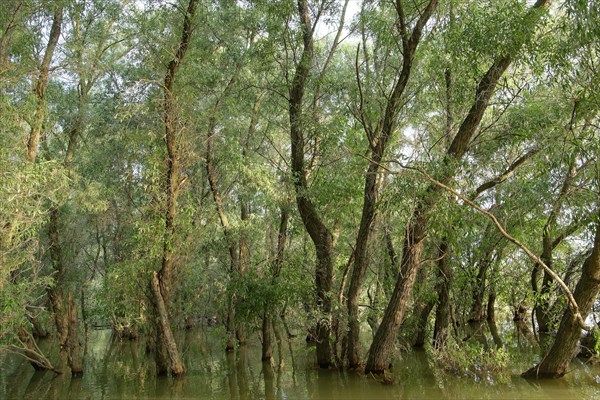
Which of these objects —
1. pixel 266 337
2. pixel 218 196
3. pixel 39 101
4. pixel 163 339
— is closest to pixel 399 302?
pixel 266 337

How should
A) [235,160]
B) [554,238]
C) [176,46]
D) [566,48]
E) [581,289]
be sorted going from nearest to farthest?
[566,48] → [581,289] → [176,46] → [554,238] → [235,160]

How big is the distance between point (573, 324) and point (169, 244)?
24.3 feet

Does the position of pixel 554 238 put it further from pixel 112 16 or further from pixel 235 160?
pixel 112 16

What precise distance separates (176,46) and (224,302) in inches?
250

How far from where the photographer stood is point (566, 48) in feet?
20.2

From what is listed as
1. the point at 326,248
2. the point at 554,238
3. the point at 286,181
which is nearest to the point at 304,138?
the point at 286,181

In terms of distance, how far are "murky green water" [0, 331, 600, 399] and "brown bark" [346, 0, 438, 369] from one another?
0.76 meters

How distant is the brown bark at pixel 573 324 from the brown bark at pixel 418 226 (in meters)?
2.31

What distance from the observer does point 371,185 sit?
9391 mm

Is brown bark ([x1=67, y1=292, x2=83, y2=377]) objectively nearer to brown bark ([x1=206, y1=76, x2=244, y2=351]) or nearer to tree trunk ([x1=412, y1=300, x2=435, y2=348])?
brown bark ([x1=206, y1=76, x2=244, y2=351])

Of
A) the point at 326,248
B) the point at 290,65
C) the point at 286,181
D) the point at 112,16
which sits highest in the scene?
the point at 112,16

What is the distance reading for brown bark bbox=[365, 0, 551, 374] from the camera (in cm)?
744

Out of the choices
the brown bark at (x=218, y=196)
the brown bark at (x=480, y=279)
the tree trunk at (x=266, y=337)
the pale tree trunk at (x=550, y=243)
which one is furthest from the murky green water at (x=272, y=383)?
the brown bark at (x=480, y=279)

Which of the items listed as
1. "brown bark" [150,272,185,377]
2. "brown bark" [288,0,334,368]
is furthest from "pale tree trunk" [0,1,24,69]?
"brown bark" [288,0,334,368]
